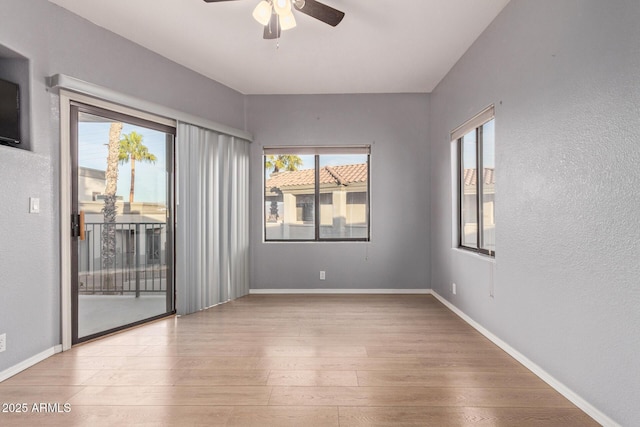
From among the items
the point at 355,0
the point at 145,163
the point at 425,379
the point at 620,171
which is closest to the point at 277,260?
the point at 145,163

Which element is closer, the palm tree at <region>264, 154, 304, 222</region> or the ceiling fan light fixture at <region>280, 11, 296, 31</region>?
the ceiling fan light fixture at <region>280, 11, 296, 31</region>

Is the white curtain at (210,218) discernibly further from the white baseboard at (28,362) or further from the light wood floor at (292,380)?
the white baseboard at (28,362)

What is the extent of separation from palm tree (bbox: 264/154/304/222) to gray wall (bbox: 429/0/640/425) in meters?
2.55

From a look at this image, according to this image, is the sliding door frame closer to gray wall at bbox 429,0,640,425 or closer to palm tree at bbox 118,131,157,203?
palm tree at bbox 118,131,157,203

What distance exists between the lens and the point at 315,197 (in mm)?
4996

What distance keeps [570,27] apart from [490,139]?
4.15ft

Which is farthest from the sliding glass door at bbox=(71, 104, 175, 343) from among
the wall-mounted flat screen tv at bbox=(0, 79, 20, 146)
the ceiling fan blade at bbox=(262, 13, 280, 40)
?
the ceiling fan blade at bbox=(262, 13, 280, 40)

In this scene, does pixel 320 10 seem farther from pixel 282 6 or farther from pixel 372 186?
pixel 372 186

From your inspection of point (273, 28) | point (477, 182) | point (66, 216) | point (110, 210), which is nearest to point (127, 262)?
point (110, 210)

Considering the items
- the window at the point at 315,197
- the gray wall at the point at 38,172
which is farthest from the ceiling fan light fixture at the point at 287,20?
the window at the point at 315,197

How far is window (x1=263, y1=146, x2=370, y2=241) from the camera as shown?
195 inches

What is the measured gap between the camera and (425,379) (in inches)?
91.7

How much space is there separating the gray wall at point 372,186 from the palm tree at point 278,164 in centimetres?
19

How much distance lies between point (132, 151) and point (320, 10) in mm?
2303
